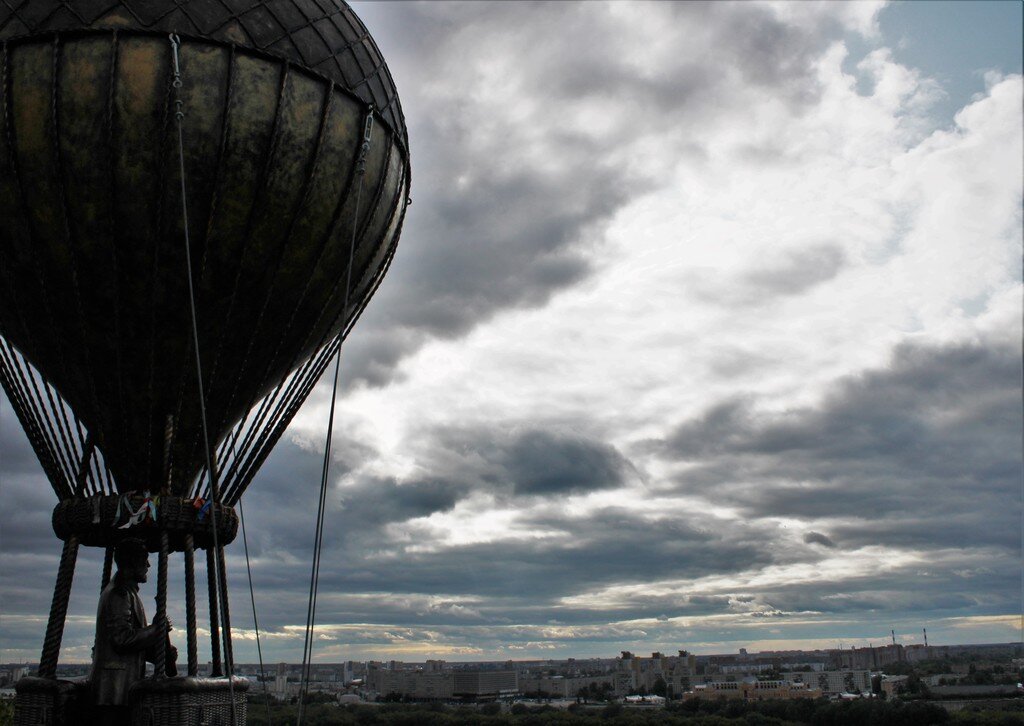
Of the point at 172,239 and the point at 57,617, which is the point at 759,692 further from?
the point at 172,239

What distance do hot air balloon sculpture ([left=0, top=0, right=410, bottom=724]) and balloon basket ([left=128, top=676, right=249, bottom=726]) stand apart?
38 millimetres

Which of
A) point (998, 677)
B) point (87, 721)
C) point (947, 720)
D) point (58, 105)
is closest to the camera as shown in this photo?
point (58, 105)

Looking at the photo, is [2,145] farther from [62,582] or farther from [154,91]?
[62,582]

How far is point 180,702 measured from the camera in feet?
42.2

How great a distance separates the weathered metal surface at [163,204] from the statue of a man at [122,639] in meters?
1.22

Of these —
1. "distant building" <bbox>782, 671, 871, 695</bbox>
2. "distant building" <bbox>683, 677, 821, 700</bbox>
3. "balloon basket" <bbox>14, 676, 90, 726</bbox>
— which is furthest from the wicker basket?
"distant building" <bbox>782, 671, 871, 695</bbox>

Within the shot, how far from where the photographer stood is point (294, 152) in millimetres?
13453

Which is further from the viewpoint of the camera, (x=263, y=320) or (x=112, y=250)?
(x=263, y=320)

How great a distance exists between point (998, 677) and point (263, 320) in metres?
184

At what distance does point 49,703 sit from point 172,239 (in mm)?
6682

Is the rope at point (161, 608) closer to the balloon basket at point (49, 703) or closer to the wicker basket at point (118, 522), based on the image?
the wicker basket at point (118, 522)

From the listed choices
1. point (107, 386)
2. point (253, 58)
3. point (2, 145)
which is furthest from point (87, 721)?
point (253, 58)

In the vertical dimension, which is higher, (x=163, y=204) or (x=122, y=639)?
(x=163, y=204)

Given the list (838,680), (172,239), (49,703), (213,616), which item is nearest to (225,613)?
(213,616)
